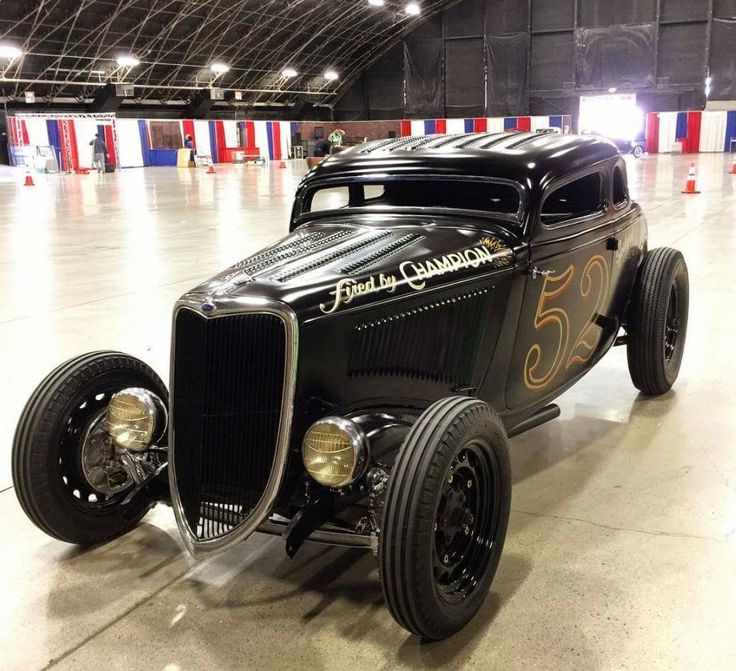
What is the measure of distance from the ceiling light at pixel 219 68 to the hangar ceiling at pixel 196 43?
24cm

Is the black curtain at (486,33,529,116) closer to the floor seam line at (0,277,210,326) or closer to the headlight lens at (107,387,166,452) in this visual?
the floor seam line at (0,277,210,326)

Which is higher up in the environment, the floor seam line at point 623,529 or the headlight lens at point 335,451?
the headlight lens at point 335,451

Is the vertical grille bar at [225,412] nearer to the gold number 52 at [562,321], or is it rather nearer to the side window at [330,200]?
the gold number 52 at [562,321]

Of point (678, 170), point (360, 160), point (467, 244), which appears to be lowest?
point (678, 170)

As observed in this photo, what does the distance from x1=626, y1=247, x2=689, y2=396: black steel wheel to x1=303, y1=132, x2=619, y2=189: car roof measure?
0.77 m

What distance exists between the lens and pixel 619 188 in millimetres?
4559

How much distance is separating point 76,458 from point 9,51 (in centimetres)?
3115

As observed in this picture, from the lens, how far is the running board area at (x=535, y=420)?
3.69m

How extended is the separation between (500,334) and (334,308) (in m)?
0.97

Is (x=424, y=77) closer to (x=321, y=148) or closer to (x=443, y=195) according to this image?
(x=321, y=148)

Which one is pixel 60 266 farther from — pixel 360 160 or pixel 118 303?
pixel 360 160

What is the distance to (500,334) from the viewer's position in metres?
3.42

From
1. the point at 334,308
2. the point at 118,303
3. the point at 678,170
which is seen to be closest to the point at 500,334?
the point at 334,308

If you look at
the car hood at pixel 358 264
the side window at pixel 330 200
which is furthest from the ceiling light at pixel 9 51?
the car hood at pixel 358 264
